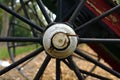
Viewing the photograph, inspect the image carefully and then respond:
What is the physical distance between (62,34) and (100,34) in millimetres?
942

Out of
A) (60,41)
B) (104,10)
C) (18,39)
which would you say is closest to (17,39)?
(18,39)

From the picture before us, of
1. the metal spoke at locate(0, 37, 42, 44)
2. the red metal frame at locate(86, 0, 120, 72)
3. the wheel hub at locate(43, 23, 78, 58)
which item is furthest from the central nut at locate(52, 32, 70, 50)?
the red metal frame at locate(86, 0, 120, 72)

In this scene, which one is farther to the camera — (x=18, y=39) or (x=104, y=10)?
(x=104, y=10)

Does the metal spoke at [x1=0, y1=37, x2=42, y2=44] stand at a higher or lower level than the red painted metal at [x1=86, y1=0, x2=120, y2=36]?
lower

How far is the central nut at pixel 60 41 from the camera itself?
144 inches

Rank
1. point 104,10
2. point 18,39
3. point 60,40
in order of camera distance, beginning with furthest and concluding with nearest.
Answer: point 104,10, point 18,39, point 60,40

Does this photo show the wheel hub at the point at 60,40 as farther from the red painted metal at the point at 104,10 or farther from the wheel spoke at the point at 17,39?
the red painted metal at the point at 104,10

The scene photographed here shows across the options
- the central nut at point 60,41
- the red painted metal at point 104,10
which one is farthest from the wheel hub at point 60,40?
the red painted metal at point 104,10

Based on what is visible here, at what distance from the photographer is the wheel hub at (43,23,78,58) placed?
12.0 feet

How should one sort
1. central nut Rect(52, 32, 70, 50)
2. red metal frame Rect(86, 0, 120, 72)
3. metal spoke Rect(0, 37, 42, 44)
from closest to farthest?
central nut Rect(52, 32, 70, 50) < metal spoke Rect(0, 37, 42, 44) < red metal frame Rect(86, 0, 120, 72)

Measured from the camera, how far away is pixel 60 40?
3643 millimetres

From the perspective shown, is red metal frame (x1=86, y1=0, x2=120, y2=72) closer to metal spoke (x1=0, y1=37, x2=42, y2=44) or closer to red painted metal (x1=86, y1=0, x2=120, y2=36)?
red painted metal (x1=86, y1=0, x2=120, y2=36)

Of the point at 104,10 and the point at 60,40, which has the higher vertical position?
the point at 104,10

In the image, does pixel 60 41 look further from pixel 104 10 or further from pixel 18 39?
pixel 104 10
